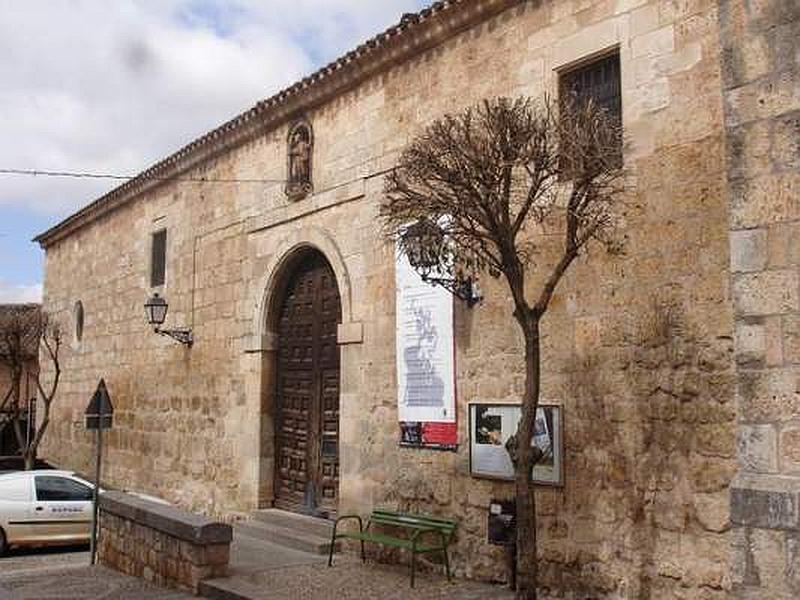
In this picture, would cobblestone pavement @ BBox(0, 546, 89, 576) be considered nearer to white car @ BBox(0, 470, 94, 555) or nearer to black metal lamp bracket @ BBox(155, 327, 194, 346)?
white car @ BBox(0, 470, 94, 555)

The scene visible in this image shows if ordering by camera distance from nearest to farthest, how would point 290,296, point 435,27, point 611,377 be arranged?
point 611,377 → point 435,27 → point 290,296

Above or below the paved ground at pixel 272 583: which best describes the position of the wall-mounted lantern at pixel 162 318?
above

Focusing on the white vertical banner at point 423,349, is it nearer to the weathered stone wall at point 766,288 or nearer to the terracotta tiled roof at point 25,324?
the weathered stone wall at point 766,288

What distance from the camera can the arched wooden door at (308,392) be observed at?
1018cm

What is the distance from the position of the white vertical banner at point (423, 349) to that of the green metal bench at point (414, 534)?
35.7 inches

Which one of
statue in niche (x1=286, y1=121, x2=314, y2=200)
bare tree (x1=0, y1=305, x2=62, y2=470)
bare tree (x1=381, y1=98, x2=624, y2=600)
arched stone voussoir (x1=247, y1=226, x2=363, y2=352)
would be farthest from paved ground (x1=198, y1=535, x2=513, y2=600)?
bare tree (x1=0, y1=305, x2=62, y2=470)

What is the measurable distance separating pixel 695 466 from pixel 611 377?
95 cm

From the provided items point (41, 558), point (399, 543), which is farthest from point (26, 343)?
point (399, 543)

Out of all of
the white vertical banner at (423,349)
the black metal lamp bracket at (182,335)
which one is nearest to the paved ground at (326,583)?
the white vertical banner at (423,349)

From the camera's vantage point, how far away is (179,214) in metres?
13.8

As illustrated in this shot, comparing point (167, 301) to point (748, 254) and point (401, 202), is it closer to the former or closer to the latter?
point (401, 202)

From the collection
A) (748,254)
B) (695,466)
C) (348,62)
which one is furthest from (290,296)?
(748,254)

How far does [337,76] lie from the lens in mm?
10000

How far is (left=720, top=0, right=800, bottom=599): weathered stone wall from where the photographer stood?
465cm
